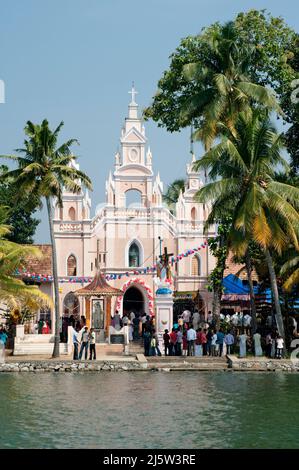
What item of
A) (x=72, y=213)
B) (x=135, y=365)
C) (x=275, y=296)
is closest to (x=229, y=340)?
(x=275, y=296)

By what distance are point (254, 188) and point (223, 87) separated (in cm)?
559

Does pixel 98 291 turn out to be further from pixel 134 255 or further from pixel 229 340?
pixel 134 255

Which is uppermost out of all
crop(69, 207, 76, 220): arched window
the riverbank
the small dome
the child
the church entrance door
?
crop(69, 207, 76, 220): arched window

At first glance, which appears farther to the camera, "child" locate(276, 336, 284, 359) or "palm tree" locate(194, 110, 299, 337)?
"child" locate(276, 336, 284, 359)

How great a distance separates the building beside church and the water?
84.4ft

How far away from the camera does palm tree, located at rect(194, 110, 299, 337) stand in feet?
106

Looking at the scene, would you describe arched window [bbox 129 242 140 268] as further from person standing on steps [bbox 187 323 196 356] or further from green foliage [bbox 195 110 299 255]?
green foliage [bbox 195 110 299 255]

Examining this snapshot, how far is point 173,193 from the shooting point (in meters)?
75.8

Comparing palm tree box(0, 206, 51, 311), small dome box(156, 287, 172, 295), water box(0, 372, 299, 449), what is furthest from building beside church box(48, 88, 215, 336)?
water box(0, 372, 299, 449)

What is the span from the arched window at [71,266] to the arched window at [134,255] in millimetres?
3764

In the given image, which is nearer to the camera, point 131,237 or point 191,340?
point 191,340

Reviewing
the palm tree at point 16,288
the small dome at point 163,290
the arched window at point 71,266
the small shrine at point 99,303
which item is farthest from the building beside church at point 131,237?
the palm tree at point 16,288

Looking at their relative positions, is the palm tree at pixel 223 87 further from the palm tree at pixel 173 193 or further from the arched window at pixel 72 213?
the palm tree at pixel 173 193

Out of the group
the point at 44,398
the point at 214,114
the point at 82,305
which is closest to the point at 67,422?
the point at 44,398
